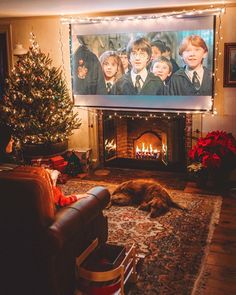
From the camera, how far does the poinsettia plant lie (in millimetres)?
5484

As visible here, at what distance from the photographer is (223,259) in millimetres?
3729

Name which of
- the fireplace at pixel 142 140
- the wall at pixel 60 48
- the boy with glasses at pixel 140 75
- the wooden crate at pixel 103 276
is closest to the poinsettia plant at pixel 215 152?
the fireplace at pixel 142 140

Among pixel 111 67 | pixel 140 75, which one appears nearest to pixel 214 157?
pixel 140 75

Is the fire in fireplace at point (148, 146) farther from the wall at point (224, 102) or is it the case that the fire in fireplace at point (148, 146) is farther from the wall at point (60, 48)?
the wall at point (224, 102)

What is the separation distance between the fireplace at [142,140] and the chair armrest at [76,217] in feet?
10.0

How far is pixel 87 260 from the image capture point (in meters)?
3.07

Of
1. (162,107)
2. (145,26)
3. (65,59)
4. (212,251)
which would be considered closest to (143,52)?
(145,26)

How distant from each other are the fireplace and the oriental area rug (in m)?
1.00

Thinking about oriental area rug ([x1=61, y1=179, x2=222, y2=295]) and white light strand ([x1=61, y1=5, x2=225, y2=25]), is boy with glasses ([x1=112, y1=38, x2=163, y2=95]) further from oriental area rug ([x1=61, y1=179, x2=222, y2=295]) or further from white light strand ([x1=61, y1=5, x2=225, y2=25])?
oriental area rug ([x1=61, y1=179, x2=222, y2=295])

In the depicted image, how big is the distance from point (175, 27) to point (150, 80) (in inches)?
33.0

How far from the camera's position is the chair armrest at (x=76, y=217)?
107 inches

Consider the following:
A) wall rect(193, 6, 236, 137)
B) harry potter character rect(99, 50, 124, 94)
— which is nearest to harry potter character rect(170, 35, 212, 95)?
wall rect(193, 6, 236, 137)

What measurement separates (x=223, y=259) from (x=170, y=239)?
0.60m

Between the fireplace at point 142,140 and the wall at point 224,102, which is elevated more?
the wall at point 224,102
